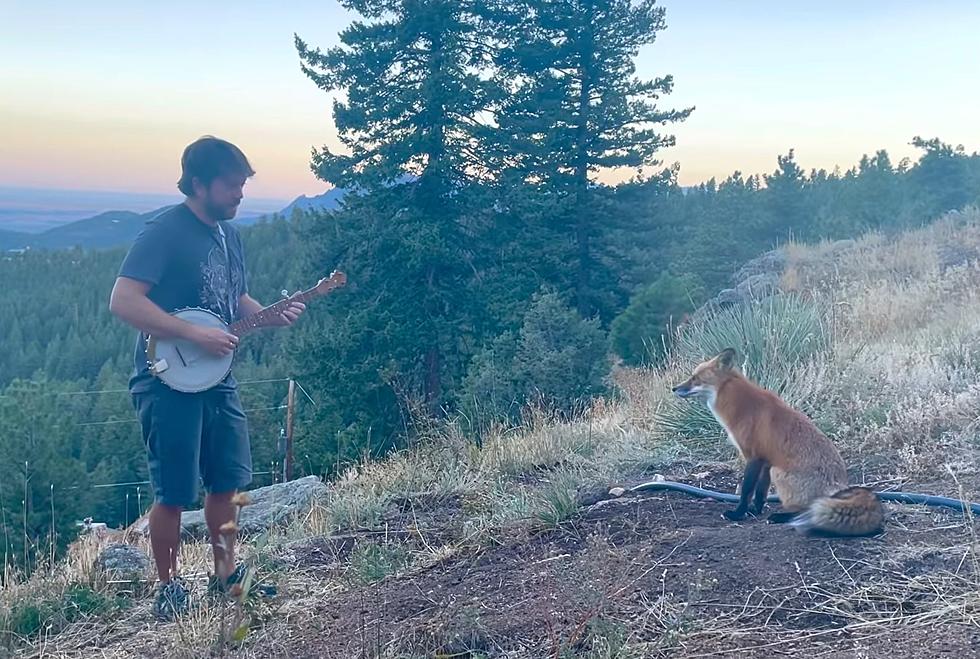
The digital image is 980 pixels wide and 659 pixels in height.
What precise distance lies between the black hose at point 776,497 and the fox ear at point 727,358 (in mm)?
690

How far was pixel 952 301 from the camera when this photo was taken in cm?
1040

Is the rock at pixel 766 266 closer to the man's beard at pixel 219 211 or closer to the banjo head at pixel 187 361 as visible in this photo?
the man's beard at pixel 219 211

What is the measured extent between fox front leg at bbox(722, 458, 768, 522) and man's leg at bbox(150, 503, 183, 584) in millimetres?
2653

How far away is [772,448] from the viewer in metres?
4.10

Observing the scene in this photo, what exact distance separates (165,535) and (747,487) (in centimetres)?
280

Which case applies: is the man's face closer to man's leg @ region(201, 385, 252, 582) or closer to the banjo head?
the banjo head

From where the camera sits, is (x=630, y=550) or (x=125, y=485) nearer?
(x=630, y=550)

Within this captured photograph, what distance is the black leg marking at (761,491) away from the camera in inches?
163

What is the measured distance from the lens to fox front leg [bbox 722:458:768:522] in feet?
13.5

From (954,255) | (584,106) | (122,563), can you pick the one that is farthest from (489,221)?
(122,563)

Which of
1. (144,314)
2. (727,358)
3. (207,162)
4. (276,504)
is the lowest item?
(276,504)

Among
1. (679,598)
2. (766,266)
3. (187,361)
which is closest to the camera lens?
(679,598)

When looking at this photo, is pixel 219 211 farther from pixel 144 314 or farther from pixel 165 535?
pixel 165 535

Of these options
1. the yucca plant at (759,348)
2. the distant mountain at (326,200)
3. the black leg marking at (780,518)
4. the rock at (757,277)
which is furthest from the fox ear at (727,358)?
the distant mountain at (326,200)
